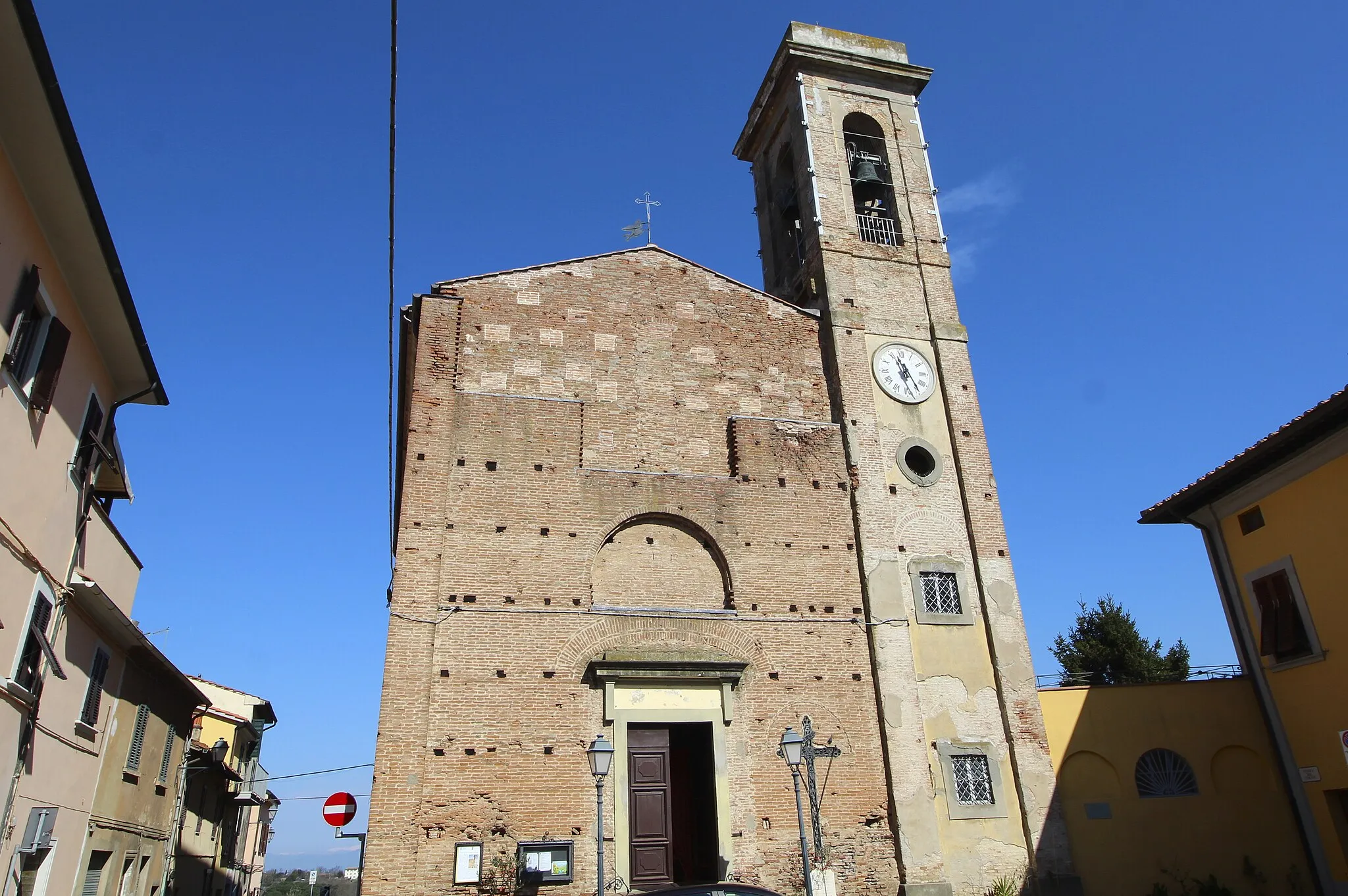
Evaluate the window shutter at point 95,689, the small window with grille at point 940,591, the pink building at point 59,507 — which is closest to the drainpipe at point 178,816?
the pink building at point 59,507

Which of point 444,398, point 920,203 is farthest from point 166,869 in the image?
point 920,203

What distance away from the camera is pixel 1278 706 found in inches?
593

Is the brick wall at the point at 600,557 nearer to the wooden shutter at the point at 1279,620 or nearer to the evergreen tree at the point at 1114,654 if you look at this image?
the wooden shutter at the point at 1279,620

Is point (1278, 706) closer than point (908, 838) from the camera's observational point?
No

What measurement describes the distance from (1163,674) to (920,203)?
1959 cm

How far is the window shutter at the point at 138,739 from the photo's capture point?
14.7 metres

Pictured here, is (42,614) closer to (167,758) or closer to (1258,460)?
(167,758)

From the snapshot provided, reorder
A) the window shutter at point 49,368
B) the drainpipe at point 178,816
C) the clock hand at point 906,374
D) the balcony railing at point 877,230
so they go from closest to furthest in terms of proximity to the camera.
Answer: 1. the window shutter at point 49,368
2. the clock hand at point 906,374
3. the drainpipe at point 178,816
4. the balcony railing at point 877,230

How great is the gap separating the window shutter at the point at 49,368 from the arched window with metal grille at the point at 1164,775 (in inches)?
606

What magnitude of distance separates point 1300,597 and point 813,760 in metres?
8.29

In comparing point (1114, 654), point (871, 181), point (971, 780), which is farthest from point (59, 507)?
point (1114, 654)

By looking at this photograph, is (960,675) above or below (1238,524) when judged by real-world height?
below

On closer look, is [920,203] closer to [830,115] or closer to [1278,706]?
[830,115]

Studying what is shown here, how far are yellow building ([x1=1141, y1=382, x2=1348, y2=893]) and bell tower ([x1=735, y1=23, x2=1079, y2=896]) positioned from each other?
158 inches
